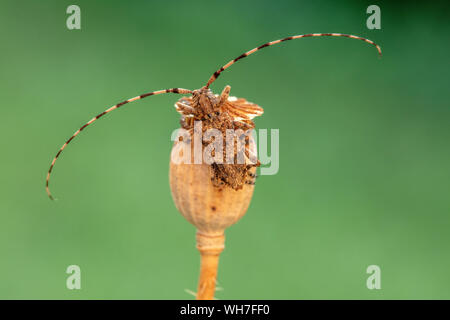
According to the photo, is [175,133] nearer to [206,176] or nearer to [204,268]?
[206,176]

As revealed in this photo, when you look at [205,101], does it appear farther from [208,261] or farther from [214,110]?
[208,261]

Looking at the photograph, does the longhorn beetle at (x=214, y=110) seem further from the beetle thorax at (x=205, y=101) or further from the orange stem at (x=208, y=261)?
the orange stem at (x=208, y=261)

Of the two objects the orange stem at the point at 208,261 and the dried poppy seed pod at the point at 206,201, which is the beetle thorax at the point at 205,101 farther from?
the orange stem at the point at 208,261

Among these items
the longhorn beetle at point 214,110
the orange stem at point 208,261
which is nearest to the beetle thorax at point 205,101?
the longhorn beetle at point 214,110

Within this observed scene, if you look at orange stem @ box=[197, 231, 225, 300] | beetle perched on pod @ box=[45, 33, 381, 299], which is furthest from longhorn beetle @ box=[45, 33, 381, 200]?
orange stem @ box=[197, 231, 225, 300]

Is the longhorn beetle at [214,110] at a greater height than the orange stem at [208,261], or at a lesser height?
greater

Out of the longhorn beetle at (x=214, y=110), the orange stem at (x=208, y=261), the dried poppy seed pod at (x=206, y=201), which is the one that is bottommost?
the orange stem at (x=208, y=261)

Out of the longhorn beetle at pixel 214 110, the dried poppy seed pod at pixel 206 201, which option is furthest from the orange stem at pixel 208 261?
the longhorn beetle at pixel 214 110

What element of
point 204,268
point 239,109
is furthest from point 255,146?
point 204,268
